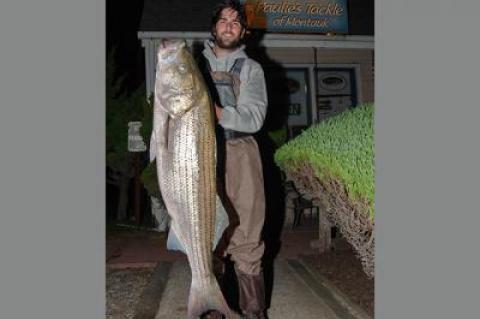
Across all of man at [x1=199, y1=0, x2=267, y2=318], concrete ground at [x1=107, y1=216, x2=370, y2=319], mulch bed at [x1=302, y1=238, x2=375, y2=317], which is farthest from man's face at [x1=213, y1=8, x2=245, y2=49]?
mulch bed at [x1=302, y1=238, x2=375, y2=317]

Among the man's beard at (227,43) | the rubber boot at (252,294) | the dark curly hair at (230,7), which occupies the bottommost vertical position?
the rubber boot at (252,294)

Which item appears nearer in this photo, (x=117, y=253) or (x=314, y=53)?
(x=117, y=253)

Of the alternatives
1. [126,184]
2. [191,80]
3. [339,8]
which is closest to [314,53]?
[339,8]

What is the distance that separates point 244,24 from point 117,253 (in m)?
4.64

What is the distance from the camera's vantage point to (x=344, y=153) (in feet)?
13.6

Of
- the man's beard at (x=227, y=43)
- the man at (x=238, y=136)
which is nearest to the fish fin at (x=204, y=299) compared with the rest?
the man at (x=238, y=136)

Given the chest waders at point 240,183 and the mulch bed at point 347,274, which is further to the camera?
the mulch bed at point 347,274

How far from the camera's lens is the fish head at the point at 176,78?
2.90 meters

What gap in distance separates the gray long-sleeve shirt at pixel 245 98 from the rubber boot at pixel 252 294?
119 cm

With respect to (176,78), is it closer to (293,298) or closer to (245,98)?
(245,98)

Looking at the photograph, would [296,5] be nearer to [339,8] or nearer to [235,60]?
[339,8]

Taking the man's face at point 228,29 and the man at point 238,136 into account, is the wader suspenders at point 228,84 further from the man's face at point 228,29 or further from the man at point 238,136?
the man's face at point 228,29

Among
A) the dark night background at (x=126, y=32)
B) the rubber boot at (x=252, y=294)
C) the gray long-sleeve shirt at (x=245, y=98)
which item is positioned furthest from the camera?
the dark night background at (x=126, y=32)

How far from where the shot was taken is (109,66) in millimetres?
10469
